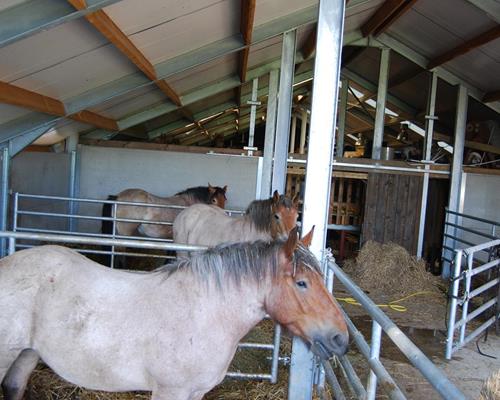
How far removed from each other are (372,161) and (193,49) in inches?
142

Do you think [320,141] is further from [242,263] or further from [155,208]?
[155,208]

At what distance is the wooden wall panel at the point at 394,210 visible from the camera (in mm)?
7094

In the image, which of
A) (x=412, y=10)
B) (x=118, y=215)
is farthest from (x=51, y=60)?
(x=412, y=10)

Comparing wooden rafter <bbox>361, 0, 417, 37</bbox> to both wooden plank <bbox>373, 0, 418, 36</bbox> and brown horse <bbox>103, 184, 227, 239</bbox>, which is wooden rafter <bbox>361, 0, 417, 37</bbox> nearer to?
wooden plank <bbox>373, 0, 418, 36</bbox>

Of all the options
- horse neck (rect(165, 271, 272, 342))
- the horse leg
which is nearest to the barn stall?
horse neck (rect(165, 271, 272, 342))

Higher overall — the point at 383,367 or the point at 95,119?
the point at 95,119

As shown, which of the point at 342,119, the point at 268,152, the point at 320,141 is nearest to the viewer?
the point at 320,141

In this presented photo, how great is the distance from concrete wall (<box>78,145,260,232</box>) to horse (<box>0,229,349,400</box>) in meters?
4.85

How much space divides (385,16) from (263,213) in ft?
11.8

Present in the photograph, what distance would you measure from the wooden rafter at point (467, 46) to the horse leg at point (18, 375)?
202 inches

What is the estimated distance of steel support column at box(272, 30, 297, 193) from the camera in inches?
204

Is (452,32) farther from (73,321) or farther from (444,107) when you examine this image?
(73,321)

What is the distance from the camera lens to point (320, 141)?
2398 millimetres

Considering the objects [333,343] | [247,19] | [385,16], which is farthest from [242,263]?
[385,16]
